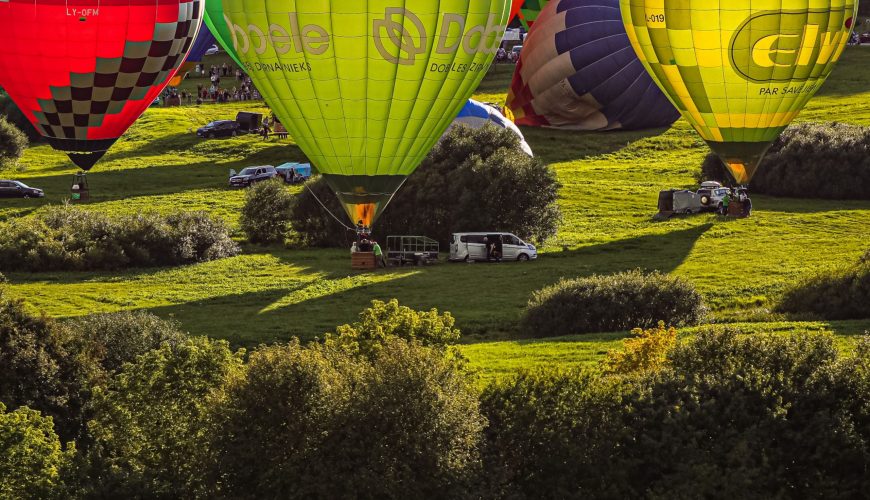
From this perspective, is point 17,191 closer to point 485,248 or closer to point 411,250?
point 411,250

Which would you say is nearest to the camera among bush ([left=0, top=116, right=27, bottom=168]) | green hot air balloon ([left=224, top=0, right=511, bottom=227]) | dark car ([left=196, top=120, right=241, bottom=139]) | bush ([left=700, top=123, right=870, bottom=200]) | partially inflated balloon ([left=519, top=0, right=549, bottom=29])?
green hot air balloon ([left=224, top=0, right=511, bottom=227])

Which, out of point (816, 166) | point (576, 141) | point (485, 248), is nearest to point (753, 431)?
point (485, 248)

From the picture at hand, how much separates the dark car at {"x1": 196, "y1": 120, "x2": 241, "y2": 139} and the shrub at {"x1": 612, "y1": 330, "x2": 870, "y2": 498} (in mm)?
58828

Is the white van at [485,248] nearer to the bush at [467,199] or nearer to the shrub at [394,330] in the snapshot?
the bush at [467,199]

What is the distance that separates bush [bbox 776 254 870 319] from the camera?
1811 inches

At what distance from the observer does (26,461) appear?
31625mm

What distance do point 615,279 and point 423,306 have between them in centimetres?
557

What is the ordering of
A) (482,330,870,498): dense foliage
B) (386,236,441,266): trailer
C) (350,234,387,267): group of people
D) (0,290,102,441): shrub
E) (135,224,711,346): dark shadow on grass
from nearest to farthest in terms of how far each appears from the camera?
1. (482,330,870,498): dense foliage
2. (0,290,102,441): shrub
3. (350,234,387,267): group of people
4. (135,224,711,346): dark shadow on grass
5. (386,236,441,266): trailer

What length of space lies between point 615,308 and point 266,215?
2047 cm

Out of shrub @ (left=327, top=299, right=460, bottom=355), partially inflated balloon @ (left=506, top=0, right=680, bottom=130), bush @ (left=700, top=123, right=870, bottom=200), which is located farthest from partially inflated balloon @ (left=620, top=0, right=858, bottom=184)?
partially inflated balloon @ (left=506, top=0, right=680, bottom=130)

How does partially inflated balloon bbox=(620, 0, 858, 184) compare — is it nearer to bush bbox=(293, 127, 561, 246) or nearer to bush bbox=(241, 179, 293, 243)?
bush bbox=(293, 127, 561, 246)

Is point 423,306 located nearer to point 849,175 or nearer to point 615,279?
point 615,279

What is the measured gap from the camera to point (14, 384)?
123 feet

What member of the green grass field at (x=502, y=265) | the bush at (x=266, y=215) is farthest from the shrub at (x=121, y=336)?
the bush at (x=266, y=215)
